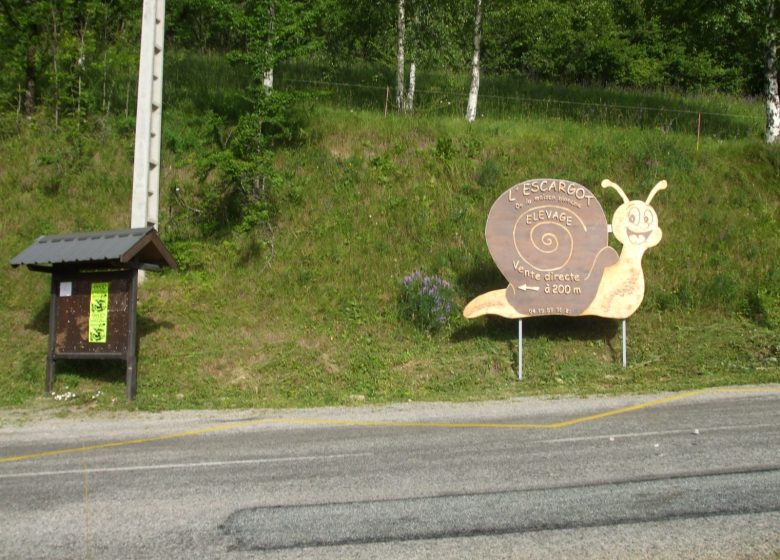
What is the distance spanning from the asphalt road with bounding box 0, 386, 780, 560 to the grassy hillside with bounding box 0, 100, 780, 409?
272 cm

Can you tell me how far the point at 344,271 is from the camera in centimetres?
1836

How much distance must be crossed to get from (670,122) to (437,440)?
59.7ft

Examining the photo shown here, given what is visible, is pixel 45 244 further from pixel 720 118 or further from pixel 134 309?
pixel 720 118

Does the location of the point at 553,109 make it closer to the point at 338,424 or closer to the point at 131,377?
the point at 131,377

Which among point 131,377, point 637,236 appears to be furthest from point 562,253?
point 131,377

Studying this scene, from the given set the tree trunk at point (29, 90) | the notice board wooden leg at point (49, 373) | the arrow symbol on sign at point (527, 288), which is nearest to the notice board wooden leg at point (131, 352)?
the notice board wooden leg at point (49, 373)

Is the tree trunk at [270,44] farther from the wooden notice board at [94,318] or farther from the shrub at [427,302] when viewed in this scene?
the wooden notice board at [94,318]

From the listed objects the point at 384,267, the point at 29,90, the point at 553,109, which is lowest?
the point at 384,267

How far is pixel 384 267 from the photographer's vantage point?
18406mm

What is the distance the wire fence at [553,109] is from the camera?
1019 inches

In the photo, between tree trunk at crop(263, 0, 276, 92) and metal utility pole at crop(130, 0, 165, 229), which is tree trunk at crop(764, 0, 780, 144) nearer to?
tree trunk at crop(263, 0, 276, 92)

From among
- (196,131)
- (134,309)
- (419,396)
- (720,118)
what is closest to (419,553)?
(419,396)

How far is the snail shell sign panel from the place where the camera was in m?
15.7

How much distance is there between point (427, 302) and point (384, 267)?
222 cm
